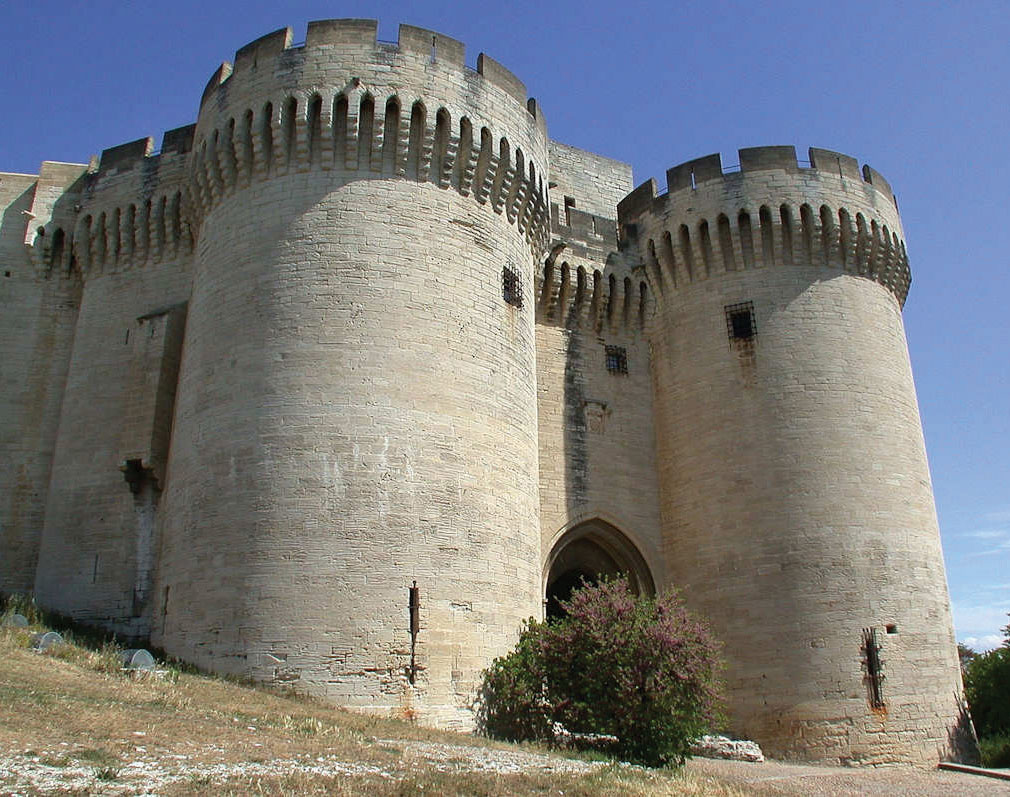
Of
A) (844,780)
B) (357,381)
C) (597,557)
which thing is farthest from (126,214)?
(844,780)

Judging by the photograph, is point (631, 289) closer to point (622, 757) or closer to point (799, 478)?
point (799, 478)

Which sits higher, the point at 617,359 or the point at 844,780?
the point at 617,359

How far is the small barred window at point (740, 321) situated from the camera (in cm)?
1588

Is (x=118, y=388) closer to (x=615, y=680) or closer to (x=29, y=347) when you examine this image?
(x=29, y=347)

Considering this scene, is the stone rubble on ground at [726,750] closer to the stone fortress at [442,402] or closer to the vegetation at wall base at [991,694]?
the stone fortress at [442,402]

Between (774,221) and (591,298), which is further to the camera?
(591,298)

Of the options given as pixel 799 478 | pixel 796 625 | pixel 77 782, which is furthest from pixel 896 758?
pixel 77 782

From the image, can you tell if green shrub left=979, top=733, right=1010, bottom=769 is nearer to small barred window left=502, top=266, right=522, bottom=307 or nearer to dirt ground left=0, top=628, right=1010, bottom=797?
dirt ground left=0, top=628, right=1010, bottom=797

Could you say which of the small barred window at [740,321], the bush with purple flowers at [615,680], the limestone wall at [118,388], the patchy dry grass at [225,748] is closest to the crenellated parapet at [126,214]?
the limestone wall at [118,388]

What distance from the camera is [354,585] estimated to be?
10805 mm

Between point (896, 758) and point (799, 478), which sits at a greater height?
→ point (799, 478)

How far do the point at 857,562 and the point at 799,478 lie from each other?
1.50 meters

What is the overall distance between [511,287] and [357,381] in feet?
11.0

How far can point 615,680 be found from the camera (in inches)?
415
